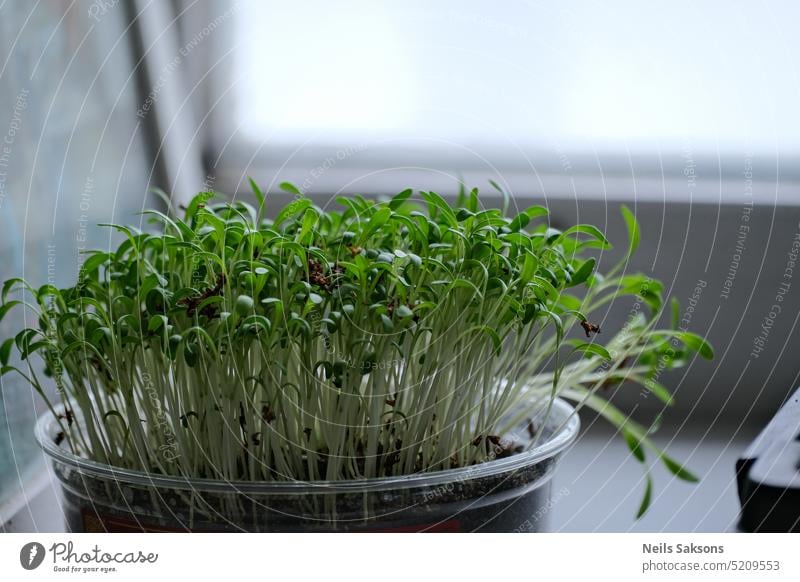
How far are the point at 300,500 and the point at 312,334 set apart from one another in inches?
3.3

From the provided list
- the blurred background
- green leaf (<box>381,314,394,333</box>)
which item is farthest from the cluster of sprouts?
the blurred background

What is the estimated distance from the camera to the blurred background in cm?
66

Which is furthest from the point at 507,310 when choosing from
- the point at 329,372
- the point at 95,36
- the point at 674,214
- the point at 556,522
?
the point at 95,36

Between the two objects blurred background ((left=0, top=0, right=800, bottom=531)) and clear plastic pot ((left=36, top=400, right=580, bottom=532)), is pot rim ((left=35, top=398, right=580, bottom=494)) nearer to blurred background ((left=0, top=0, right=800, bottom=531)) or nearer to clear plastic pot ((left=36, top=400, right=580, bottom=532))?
clear plastic pot ((left=36, top=400, right=580, bottom=532))

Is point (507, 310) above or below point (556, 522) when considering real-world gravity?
above

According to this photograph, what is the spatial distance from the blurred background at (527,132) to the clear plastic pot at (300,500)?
0.20 meters

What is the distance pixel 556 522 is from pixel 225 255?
322mm

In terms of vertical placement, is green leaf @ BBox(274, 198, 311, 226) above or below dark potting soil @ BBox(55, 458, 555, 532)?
above

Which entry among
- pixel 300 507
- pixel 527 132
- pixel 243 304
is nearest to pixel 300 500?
pixel 300 507

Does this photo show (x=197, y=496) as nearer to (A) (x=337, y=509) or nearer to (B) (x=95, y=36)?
(A) (x=337, y=509)

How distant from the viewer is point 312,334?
425 mm

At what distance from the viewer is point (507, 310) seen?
442mm

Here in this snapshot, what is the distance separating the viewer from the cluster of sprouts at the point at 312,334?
421 millimetres

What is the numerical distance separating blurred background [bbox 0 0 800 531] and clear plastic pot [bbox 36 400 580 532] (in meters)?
0.20
